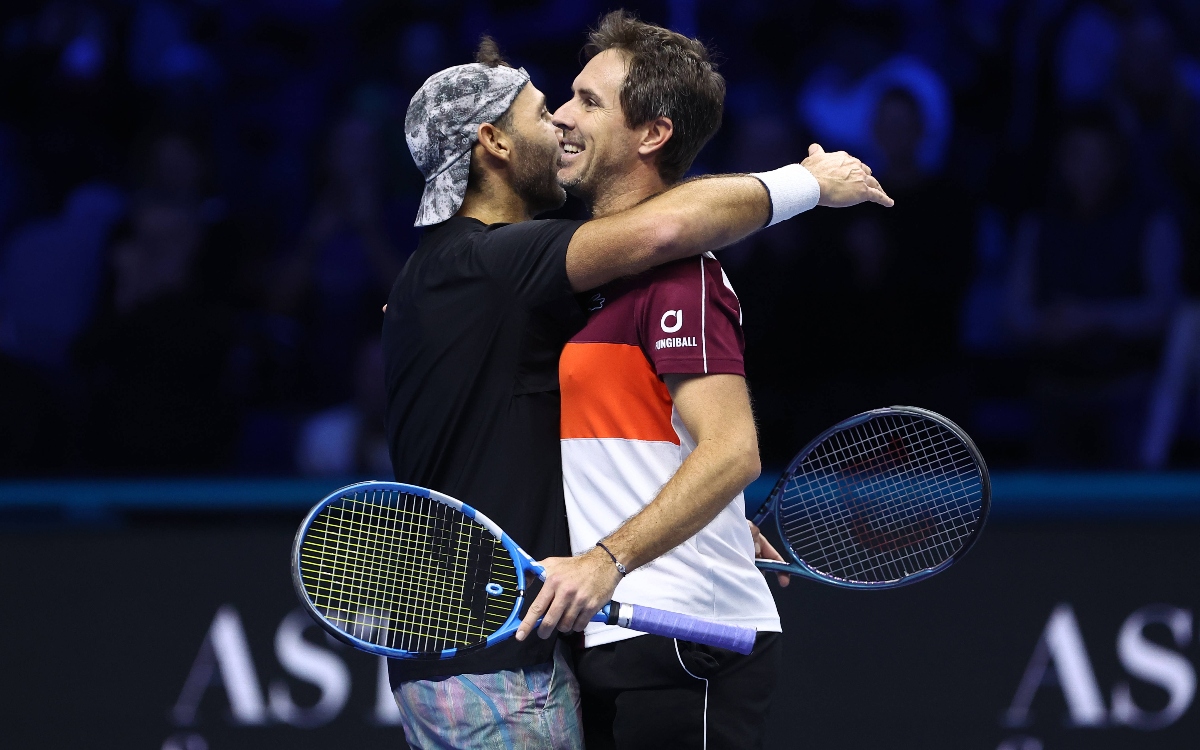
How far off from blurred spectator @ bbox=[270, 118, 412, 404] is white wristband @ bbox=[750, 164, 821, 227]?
396 cm

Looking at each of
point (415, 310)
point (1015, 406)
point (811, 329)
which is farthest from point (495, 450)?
point (1015, 406)

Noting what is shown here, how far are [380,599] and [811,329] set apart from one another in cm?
370

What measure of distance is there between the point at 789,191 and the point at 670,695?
102cm

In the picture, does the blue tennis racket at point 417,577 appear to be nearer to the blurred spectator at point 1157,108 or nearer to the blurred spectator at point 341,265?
the blurred spectator at point 341,265

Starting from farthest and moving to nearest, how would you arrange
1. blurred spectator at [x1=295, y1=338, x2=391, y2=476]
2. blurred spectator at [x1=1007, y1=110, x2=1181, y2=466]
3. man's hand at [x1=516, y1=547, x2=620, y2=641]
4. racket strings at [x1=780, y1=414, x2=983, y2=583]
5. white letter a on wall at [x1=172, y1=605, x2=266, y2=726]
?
blurred spectator at [x1=295, y1=338, x2=391, y2=476]
blurred spectator at [x1=1007, y1=110, x2=1181, y2=466]
white letter a on wall at [x1=172, y1=605, x2=266, y2=726]
racket strings at [x1=780, y1=414, x2=983, y2=583]
man's hand at [x1=516, y1=547, x2=620, y2=641]

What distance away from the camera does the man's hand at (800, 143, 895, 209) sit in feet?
9.43

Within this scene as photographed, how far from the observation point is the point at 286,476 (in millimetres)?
5465

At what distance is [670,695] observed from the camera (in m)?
2.71

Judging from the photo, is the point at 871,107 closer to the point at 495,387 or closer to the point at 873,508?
the point at 873,508

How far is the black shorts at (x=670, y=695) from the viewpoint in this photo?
2707mm

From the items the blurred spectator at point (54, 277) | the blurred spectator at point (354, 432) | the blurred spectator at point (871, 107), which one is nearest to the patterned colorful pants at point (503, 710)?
the blurred spectator at point (354, 432)

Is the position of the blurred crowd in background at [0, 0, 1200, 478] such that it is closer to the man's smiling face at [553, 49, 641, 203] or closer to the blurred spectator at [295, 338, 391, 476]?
the blurred spectator at [295, 338, 391, 476]

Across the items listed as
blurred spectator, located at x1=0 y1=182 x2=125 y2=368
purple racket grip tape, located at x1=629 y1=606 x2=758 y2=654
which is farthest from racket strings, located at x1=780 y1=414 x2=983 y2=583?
blurred spectator, located at x1=0 y1=182 x2=125 y2=368

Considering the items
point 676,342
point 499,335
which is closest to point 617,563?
point 676,342
